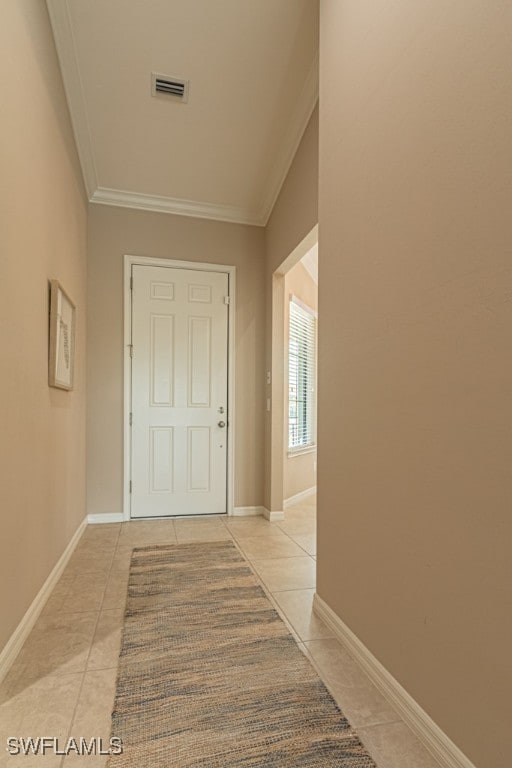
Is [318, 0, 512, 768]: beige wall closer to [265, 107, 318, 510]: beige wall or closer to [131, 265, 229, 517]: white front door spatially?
[265, 107, 318, 510]: beige wall

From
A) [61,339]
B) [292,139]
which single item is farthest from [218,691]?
[292,139]

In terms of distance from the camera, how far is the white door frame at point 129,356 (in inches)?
148

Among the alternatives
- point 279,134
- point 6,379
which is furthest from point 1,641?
point 279,134

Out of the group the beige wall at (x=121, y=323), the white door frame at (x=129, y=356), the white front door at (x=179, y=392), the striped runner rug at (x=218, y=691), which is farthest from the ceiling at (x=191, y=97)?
the striped runner rug at (x=218, y=691)

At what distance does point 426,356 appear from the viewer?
4.42 feet

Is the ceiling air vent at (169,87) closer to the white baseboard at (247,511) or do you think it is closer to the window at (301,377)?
the window at (301,377)

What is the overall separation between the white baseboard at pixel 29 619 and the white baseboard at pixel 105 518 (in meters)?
0.79

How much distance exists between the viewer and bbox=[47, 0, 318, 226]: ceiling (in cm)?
255

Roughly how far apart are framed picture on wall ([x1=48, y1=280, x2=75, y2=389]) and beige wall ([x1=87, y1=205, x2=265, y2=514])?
74 centimetres

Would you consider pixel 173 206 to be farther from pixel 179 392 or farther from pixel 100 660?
pixel 100 660

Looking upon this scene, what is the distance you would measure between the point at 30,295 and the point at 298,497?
361 cm

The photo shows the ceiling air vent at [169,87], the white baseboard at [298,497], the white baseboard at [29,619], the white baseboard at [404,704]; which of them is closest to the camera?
the white baseboard at [404,704]

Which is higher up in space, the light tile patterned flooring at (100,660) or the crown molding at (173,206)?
the crown molding at (173,206)

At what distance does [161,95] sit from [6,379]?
2445mm
